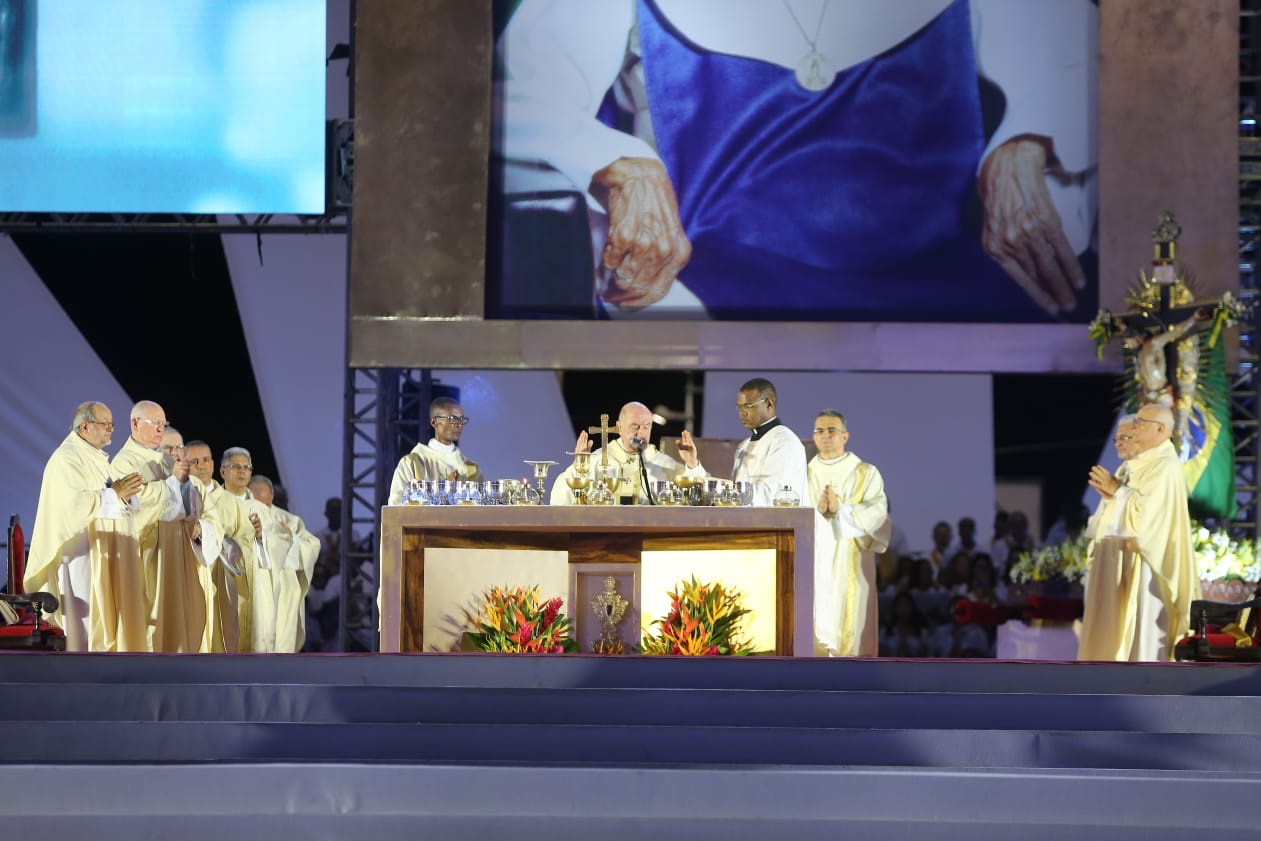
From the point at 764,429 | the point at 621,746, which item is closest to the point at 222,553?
the point at 764,429

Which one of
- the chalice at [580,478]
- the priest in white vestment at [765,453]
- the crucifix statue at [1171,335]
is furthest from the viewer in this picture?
the crucifix statue at [1171,335]

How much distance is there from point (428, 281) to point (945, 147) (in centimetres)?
363

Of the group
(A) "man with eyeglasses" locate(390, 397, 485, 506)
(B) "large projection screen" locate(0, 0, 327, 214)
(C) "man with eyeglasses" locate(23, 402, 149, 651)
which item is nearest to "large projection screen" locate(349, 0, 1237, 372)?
(B) "large projection screen" locate(0, 0, 327, 214)

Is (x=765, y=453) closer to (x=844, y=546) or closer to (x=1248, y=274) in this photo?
(x=844, y=546)

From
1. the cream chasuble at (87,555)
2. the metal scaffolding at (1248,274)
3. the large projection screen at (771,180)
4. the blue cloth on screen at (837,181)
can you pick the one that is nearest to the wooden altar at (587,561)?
the cream chasuble at (87,555)

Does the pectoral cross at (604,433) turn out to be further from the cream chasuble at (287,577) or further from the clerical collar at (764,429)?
the cream chasuble at (287,577)

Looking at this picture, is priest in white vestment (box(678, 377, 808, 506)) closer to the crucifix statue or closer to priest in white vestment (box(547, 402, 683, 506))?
priest in white vestment (box(547, 402, 683, 506))

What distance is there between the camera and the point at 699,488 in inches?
296

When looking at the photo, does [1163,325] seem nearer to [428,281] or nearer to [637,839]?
[428,281]

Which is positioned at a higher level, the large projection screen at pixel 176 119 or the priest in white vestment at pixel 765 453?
the large projection screen at pixel 176 119

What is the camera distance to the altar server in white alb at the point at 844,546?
29.2 ft

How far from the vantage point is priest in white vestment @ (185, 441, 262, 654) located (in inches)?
377

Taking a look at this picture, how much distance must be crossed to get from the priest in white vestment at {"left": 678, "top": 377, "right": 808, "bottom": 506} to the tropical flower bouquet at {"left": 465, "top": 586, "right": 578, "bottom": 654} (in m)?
0.98

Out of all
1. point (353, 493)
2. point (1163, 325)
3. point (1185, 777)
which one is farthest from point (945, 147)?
point (1185, 777)
